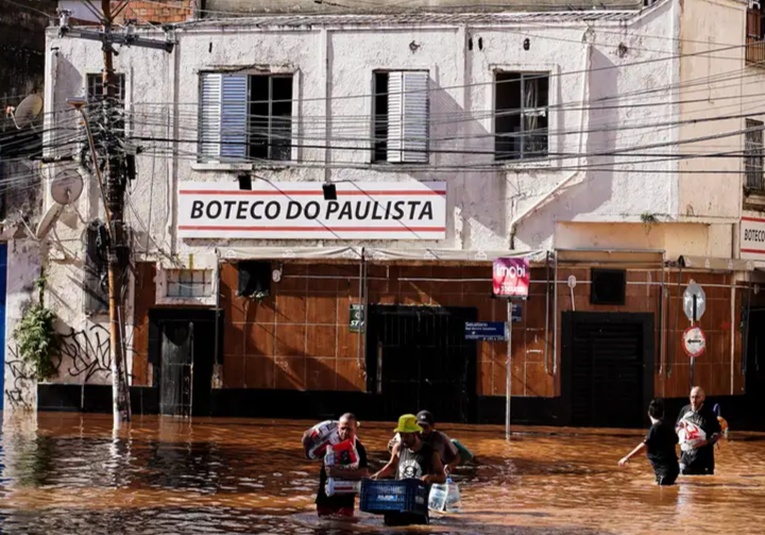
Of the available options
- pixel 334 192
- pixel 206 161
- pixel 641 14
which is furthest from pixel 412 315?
pixel 641 14

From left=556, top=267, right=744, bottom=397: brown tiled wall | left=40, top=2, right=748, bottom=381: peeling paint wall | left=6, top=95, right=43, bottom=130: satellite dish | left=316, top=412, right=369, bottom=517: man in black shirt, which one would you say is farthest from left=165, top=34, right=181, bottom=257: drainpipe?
left=316, top=412, right=369, bottom=517: man in black shirt

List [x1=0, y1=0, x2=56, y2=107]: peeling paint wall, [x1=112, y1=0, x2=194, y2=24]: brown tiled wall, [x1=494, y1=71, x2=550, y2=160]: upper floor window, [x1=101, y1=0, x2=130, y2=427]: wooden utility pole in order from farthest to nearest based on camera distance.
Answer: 1. [x1=0, y1=0, x2=56, y2=107]: peeling paint wall
2. [x1=112, y1=0, x2=194, y2=24]: brown tiled wall
3. [x1=494, y1=71, x2=550, y2=160]: upper floor window
4. [x1=101, y1=0, x2=130, y2=427]: wooden utility pole

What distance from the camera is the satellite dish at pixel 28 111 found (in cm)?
3394

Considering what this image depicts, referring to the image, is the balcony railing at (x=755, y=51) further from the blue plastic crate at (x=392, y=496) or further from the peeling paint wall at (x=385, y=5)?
the blue plastic crate at (x=392, y=496)

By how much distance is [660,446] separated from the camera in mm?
20344

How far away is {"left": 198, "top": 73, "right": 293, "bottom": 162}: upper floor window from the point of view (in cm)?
3269

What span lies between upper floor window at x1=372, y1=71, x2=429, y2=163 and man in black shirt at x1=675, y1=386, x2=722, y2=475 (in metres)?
11.7

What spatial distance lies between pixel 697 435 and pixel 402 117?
41.4 feet

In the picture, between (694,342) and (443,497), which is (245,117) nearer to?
(694,342)

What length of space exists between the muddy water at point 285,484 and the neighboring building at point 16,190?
416cm

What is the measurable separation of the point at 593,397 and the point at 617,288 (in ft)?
7.64

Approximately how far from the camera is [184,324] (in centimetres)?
3291

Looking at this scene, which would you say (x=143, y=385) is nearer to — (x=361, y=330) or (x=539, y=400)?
(x=361, y=330)

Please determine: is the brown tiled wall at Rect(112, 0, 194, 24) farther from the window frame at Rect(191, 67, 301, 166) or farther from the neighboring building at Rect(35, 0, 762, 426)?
the window frame at Rect(191, 67, 301, 166)
